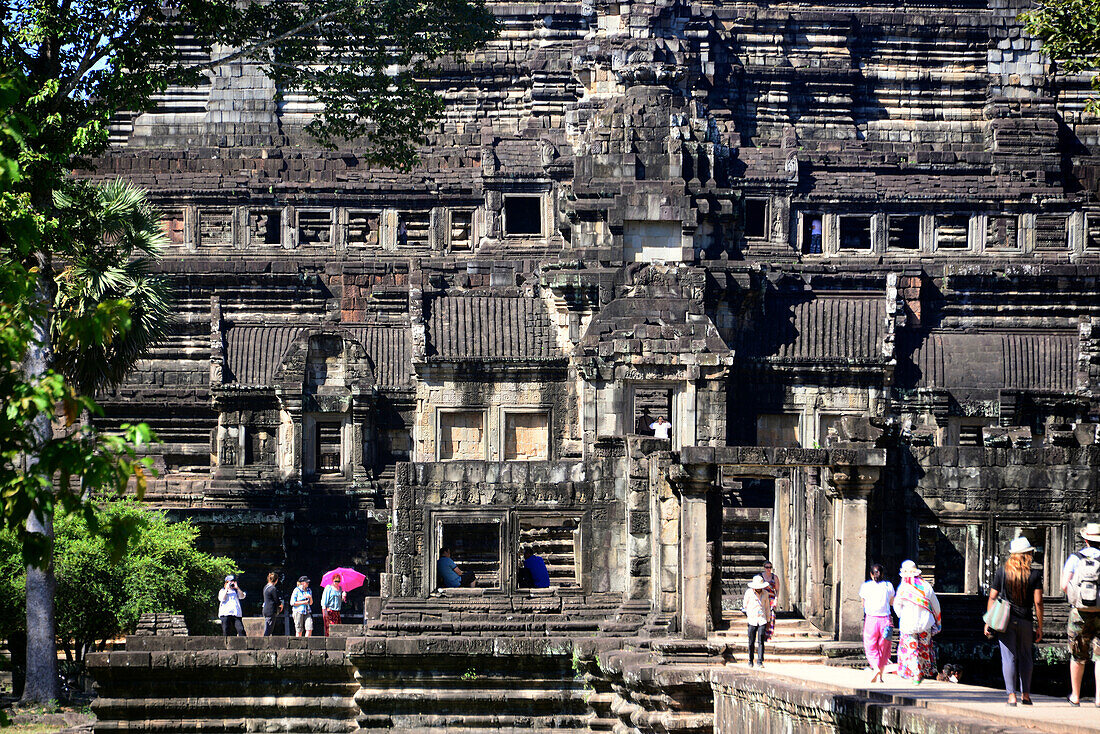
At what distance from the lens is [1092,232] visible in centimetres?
3181

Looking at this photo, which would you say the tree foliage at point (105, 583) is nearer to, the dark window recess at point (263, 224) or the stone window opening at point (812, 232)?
the dark window recess at point (263, 224)

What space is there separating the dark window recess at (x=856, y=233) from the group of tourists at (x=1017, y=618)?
1778 cm

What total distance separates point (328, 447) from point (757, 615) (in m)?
12.6

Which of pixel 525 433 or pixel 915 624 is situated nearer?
pixel 915 624

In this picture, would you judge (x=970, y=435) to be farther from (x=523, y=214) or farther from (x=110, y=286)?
(x=110, y=286)

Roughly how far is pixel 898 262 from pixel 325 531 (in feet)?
40.0

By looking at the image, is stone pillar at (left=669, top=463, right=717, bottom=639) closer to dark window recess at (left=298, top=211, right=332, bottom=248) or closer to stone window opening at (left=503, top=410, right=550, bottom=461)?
stone window opening at (left=503, top=410, right=550, bottom=461)

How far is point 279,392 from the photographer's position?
88.6ft

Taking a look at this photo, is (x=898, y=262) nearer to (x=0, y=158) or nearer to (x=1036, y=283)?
(x=1036, y=283)

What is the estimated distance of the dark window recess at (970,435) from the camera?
27.4 metres

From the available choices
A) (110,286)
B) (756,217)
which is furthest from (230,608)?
(756,217)

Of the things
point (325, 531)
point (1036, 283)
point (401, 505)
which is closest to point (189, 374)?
point (325, 531)

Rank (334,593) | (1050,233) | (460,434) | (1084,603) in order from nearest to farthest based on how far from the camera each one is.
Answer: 1. (1084,603)
2. (334,593)
3. (460,434)
4. (1050,233)

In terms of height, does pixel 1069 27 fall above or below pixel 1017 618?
above
